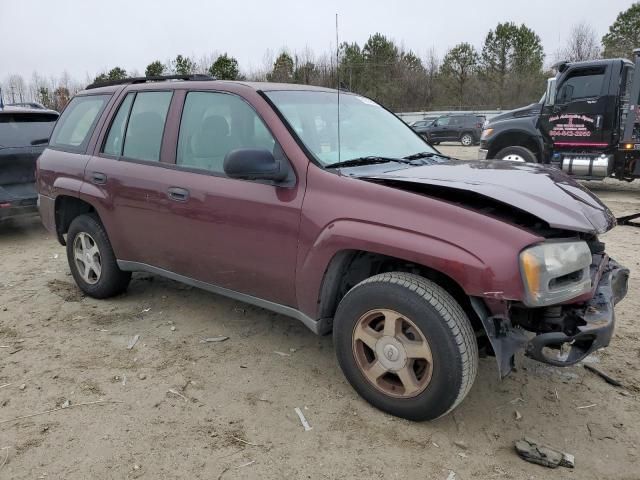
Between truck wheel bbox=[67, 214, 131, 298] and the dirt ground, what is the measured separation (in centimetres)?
27

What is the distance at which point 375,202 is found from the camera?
2701 millimetres

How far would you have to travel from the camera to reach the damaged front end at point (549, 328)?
2.46m

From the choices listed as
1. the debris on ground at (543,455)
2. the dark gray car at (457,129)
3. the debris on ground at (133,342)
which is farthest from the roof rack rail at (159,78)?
the dark gray car at (457,129)

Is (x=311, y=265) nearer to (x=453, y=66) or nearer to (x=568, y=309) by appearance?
(x=568, y=309)

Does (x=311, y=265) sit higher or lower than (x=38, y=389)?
higher

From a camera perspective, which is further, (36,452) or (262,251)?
(262,251)

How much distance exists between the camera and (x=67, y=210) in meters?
4.60

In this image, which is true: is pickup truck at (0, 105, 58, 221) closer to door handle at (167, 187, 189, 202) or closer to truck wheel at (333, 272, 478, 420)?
door handle at (167, 187, 189, 202)

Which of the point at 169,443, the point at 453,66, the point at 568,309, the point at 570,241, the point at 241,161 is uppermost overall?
the point at 453,66

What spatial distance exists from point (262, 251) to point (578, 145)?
328 inches

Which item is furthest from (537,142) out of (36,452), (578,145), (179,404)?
(36,452)

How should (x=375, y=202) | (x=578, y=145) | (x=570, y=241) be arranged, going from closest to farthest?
(x=570, y=241) → (x=375, y=202) → (x=578, y=145)

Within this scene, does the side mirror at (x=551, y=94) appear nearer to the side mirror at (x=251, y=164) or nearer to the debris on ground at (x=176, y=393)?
the side mirror at (x=251, y=164)

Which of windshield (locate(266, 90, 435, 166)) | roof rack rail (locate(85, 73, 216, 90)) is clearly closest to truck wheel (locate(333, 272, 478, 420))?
windshield (locate(266, 90, 435, 166))
